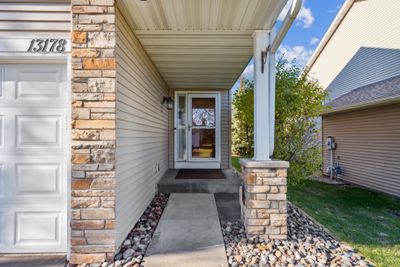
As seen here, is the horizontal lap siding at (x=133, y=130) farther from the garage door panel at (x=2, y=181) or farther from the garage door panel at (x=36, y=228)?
the garage door panel at (x=2, y=181)

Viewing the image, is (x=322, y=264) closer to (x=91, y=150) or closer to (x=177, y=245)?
(x=177, y=245)

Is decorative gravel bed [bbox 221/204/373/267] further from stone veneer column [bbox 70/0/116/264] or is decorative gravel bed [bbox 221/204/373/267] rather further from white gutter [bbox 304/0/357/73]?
white gutter [bbox 304/0/357/73]

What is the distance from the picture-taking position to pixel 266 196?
106 inches

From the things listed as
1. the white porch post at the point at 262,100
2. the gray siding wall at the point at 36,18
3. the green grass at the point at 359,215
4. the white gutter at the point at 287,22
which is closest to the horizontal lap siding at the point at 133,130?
the gray siding wall at the point at 36,18

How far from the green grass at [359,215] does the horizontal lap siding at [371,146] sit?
52 cm

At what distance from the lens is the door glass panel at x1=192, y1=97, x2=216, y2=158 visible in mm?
6641

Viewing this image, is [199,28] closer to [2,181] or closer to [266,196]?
[266,196]

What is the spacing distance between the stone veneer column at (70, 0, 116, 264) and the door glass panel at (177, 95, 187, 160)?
14.3ft

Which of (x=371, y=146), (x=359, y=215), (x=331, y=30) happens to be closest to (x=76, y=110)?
(x=359, y=215)

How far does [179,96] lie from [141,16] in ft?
13.0

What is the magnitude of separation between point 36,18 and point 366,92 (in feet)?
25.8

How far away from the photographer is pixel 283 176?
271 centimetres

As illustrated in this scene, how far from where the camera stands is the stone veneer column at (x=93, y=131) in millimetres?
2264

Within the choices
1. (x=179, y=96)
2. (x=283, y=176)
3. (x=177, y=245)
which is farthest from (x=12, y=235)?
(x=179, y=96)
